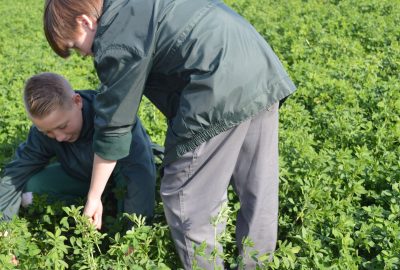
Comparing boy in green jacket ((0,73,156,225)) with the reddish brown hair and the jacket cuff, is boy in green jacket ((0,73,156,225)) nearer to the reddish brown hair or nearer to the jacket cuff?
the jacket cuff

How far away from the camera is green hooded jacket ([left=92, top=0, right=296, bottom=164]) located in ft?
7.11

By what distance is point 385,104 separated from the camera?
4594 mm

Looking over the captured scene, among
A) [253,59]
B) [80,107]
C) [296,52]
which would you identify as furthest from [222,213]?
[296,52]

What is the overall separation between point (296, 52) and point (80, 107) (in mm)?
3895

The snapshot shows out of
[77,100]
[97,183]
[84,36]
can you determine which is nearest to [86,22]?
[84,36]

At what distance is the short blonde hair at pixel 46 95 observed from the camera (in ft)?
9.75

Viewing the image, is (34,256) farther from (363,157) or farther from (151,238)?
(363,157)

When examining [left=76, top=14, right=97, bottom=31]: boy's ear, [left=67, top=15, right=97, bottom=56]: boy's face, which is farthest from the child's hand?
[left=76, top=14, right=97, bottom=31]: boy's ear

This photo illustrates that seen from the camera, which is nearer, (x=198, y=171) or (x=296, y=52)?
(x=198, y=171)

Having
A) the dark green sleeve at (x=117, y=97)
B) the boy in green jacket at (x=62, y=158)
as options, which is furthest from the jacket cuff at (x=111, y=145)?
the boy in green jacket at (x=62, y=158)

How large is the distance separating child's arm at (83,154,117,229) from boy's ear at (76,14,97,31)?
615 millimetres

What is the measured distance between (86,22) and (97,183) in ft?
2.60

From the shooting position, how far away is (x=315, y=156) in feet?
11.5

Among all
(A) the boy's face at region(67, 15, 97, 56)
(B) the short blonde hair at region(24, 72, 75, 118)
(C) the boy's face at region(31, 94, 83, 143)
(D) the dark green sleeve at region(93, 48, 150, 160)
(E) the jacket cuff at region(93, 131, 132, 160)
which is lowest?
(C) the boy's face at region(31, 94, 83, 143)
